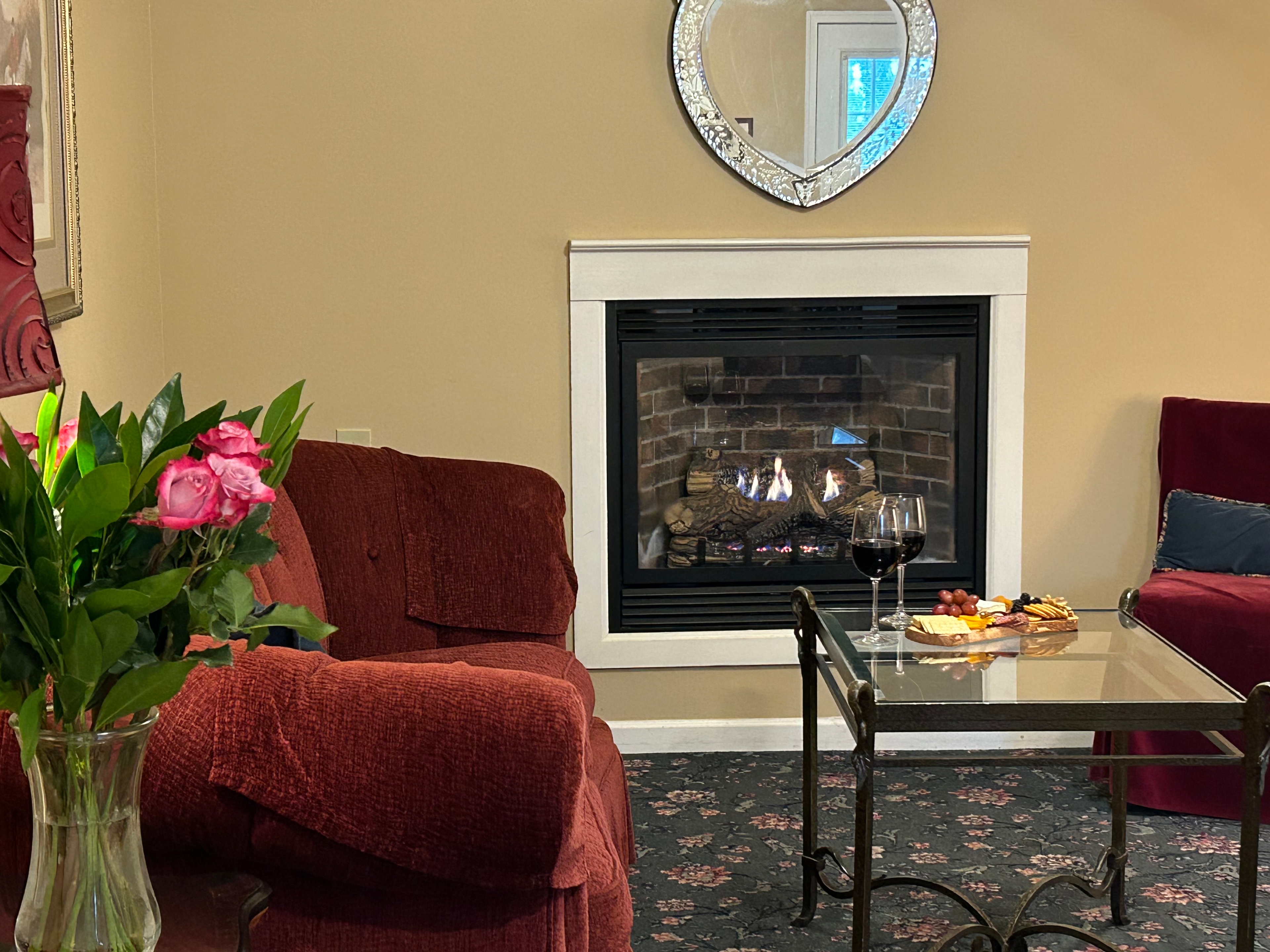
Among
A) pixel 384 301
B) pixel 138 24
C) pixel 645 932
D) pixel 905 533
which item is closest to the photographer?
pixel 905 533

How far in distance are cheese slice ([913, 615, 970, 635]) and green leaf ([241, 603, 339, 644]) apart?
136 cm

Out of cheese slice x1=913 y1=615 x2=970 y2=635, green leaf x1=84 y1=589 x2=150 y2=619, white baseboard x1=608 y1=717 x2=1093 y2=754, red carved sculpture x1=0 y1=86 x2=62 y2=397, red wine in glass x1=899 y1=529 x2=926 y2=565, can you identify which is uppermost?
red carved sculpture x1=0 y1=86 x2=62 y2=397

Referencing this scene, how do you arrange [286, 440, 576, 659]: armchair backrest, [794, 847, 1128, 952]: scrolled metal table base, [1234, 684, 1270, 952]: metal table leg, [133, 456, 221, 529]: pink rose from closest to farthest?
[133, 456, 221, 529]: pink rose < [1234, 684, 1270, 952]: metal table leg < [794, 847, 1128, 952]: scrolled metal table base < [286, 440, 576, 659]: armchair backrest

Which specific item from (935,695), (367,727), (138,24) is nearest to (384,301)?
(138,24)

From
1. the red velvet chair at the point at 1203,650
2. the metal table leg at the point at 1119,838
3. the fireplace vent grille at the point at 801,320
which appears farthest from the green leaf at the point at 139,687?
the fireplace vent grille at the point at 801,320

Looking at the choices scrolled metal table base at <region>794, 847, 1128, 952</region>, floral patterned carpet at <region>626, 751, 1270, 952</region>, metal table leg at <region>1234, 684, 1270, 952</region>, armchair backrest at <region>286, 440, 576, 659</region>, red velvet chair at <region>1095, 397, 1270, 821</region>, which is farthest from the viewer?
red velvet chair at <region>1095, 397, 1270, 821</region>

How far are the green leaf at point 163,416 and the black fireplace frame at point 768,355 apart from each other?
2343 mm

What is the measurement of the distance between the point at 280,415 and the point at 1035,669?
1.41m

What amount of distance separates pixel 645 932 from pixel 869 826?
2.12 feet

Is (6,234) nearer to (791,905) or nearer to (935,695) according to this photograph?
(935,695)

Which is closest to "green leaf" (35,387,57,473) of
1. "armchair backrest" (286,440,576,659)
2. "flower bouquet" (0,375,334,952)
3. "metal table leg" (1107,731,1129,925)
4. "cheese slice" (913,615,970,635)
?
"flower bouquet" (0,375,334,952)

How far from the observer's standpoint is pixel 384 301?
10.9ft

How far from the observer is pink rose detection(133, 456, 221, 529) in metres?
0.90

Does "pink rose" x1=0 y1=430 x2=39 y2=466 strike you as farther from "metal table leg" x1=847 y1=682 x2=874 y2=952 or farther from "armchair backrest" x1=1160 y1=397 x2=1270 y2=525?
"armchair backrest" x1=1160 y1=397 x2=1270 y2=525
